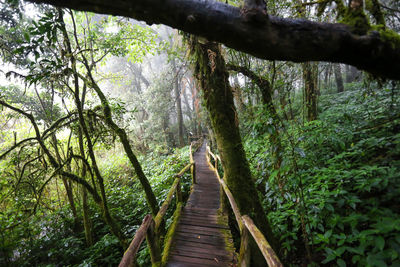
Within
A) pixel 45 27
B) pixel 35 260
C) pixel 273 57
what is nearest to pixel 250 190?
pixel 273 57

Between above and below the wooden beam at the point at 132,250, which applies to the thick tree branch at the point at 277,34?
above

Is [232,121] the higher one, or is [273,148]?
[232,121]

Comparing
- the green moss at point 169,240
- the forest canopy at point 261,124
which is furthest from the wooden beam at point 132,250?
the green moss at point 169,240

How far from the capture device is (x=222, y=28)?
132cm

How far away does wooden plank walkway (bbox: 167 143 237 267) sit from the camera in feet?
12.1

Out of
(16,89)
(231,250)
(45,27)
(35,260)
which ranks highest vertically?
(16,89)

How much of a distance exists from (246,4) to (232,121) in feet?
9.34

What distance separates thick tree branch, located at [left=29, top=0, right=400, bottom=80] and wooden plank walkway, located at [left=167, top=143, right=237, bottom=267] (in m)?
3.75

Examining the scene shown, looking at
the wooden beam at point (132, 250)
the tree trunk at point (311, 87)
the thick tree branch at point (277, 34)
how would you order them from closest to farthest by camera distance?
the thick tree branch at point (277, 34)
the wooden beam at point (132, 250)
the tree trunk at point (311, 87)

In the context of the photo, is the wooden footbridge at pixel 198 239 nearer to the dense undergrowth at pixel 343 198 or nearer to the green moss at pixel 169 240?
the green moss at pixel 169 240

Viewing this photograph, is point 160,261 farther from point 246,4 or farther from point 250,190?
point 246,4

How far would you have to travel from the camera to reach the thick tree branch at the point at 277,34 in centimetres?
128

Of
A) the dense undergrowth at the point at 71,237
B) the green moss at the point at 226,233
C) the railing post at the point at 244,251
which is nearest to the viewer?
the railing post at the point at 244,251

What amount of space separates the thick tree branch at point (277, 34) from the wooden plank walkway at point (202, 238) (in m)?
3.75
